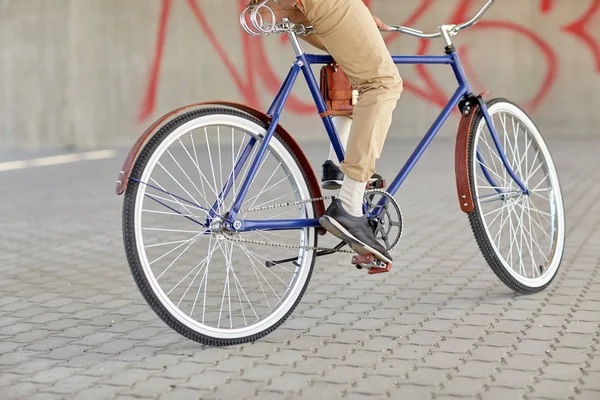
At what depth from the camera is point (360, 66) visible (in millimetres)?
3650

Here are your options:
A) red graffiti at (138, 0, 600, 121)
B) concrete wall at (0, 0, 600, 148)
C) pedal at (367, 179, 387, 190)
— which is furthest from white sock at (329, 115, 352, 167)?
concrete wall at (0, 0, 600, 148)

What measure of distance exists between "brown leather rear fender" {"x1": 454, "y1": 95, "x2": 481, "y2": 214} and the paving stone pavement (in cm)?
45

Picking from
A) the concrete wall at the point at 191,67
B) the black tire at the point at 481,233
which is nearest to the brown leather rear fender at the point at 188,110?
the black tire at the point at 481,233

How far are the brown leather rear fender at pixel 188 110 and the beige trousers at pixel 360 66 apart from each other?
161 mm

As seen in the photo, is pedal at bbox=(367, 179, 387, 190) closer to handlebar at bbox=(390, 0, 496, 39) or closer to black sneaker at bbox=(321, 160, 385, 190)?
black sneaker at bbox=(321, 160, 385, 190)

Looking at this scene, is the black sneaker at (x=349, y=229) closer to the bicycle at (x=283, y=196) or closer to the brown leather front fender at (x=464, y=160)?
the bicycle at (x=283, y=196)

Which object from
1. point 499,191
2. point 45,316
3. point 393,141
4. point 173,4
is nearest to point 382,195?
point 499,191

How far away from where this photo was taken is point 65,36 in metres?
12.2

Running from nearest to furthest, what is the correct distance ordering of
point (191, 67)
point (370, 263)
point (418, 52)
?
point (370, 263) → point (418, 52) → point (191, 67)

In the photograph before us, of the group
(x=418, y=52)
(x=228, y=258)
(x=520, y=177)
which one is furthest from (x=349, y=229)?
(x=418, y=52)

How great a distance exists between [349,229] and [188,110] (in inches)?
28.7

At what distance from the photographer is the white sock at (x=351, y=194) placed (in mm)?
3707

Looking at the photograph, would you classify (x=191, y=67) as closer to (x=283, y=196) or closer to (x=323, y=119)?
(x=283, y=196)

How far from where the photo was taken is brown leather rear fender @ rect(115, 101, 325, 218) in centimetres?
334
